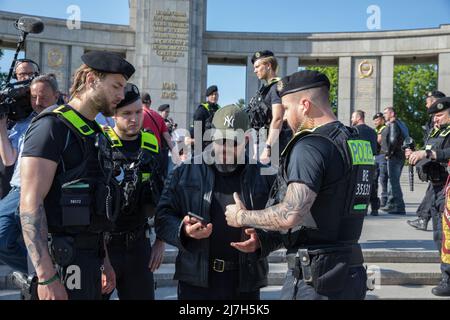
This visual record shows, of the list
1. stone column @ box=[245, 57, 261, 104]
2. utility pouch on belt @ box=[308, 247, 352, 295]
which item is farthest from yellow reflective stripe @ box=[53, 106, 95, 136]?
stone column @ box=[245, 57, 261, 104]

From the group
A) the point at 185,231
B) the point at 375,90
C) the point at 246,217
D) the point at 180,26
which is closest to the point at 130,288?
the point at 185,231

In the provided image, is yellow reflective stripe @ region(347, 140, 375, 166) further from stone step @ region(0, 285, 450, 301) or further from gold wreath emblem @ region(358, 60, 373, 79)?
gold wreath emblem @ region(358, 60, 373, 79)

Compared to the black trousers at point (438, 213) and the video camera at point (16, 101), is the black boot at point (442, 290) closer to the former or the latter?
the black trousers at point (438, 213)

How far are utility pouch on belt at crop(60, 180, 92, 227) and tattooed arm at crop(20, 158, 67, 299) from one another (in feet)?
0.39

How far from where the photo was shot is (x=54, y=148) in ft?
8.87

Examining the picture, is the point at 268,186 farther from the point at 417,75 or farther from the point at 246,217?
the point at 417,75

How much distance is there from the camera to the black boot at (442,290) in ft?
18.4

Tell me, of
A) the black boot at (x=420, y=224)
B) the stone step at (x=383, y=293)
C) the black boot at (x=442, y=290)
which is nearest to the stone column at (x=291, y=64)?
the black boot at (x=420, y=224)

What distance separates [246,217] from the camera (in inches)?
115

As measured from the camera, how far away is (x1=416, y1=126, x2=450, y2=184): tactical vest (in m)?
6.53

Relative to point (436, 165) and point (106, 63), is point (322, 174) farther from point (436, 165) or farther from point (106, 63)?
point (436, 165)

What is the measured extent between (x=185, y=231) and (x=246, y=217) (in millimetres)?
435

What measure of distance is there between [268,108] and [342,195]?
3.52 metres

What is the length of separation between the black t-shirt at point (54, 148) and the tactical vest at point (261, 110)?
3665mm
